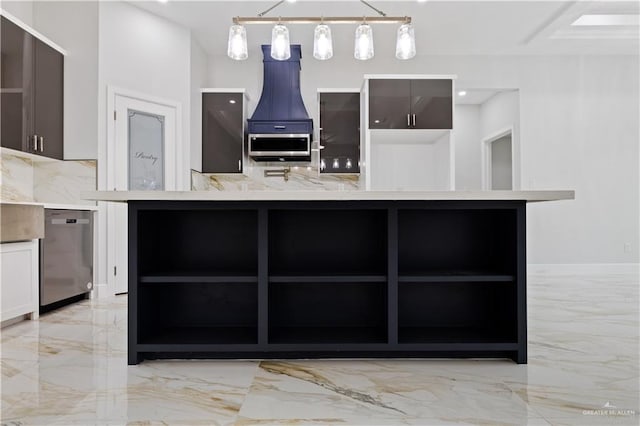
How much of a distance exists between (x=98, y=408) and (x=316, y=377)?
0.87m

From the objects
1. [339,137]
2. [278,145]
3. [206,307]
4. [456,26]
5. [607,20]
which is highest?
[607,20]

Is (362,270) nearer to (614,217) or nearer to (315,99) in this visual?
(315,99)

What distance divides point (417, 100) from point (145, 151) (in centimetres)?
317

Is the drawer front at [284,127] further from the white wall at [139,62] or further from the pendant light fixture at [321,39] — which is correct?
the pendant light fixture at [321,39]

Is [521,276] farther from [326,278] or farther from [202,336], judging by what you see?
[202,336]

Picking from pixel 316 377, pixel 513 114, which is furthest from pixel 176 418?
pixel 513 114

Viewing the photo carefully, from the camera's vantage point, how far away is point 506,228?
2242 millimetres

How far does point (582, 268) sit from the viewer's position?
19.1 ft

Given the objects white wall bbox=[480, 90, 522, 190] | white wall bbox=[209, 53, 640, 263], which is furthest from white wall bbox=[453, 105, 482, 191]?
white wall bbox=[209, 53, 640, 263]

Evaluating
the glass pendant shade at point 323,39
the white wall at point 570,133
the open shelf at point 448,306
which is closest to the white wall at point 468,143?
the white wall at point 570,133

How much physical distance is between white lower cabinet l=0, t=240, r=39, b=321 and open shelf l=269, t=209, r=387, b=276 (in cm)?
189

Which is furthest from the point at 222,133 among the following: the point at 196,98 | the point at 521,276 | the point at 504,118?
the point at 521,276

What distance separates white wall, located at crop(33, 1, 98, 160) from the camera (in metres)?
4.16

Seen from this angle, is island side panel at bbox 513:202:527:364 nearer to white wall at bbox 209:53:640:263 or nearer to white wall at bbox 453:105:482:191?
white wall at bbox 209:53:640:263
